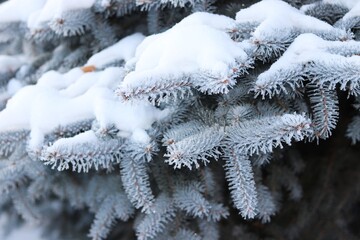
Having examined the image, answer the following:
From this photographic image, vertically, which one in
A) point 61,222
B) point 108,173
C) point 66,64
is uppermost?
point 66,64

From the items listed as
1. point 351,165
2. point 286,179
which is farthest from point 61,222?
point 351,165

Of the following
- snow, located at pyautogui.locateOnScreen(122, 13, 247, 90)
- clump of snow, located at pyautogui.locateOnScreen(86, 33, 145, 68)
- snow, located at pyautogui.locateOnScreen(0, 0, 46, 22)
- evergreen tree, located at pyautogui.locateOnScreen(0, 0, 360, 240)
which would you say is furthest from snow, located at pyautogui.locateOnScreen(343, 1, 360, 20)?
snow, located at pyautogui.locateOnScreen(0, 0, 46, 22)

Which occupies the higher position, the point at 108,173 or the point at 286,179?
the point at 108,173

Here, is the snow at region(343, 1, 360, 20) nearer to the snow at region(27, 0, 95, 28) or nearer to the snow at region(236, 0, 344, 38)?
the snow at region(236, 0, 344, 38)

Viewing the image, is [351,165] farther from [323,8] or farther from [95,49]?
[95,49]

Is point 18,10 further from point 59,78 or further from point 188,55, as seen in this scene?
point 188,55

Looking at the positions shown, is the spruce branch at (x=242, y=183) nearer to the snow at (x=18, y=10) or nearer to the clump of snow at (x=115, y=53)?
the clump of snow at (x=115, y=53)
